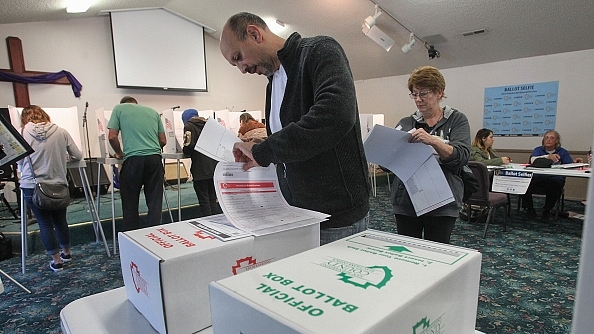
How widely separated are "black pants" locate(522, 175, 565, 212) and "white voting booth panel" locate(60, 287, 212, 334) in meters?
4.17

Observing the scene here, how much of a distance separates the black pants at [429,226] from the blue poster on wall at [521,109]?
4.65 metres

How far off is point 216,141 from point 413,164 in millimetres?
599

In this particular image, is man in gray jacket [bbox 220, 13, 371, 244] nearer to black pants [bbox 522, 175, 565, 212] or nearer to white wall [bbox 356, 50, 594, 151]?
black pants [bbox 522, 175, 565, 212]

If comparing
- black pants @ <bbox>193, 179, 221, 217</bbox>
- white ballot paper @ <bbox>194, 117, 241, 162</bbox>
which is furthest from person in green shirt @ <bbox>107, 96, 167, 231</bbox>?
white ballot paper @ <bbox>194, 117, 241, 162</bbox>

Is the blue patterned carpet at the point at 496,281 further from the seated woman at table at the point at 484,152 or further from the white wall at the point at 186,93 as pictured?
the white wall at the point at 186,93

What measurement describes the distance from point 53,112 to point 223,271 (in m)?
4.36

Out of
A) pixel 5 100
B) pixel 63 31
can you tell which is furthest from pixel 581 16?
pixel 5 100

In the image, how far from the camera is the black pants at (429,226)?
1.17 metres

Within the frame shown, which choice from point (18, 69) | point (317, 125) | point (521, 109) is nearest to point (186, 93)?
point (18, 69)

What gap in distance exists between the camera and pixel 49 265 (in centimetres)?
252

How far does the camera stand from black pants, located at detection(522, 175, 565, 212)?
11.8ft

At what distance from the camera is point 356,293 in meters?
0.36

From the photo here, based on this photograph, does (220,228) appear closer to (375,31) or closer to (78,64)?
(375,31)

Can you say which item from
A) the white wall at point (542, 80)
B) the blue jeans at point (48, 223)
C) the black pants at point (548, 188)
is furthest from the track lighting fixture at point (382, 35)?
the blue jeans at point (48, 223)
